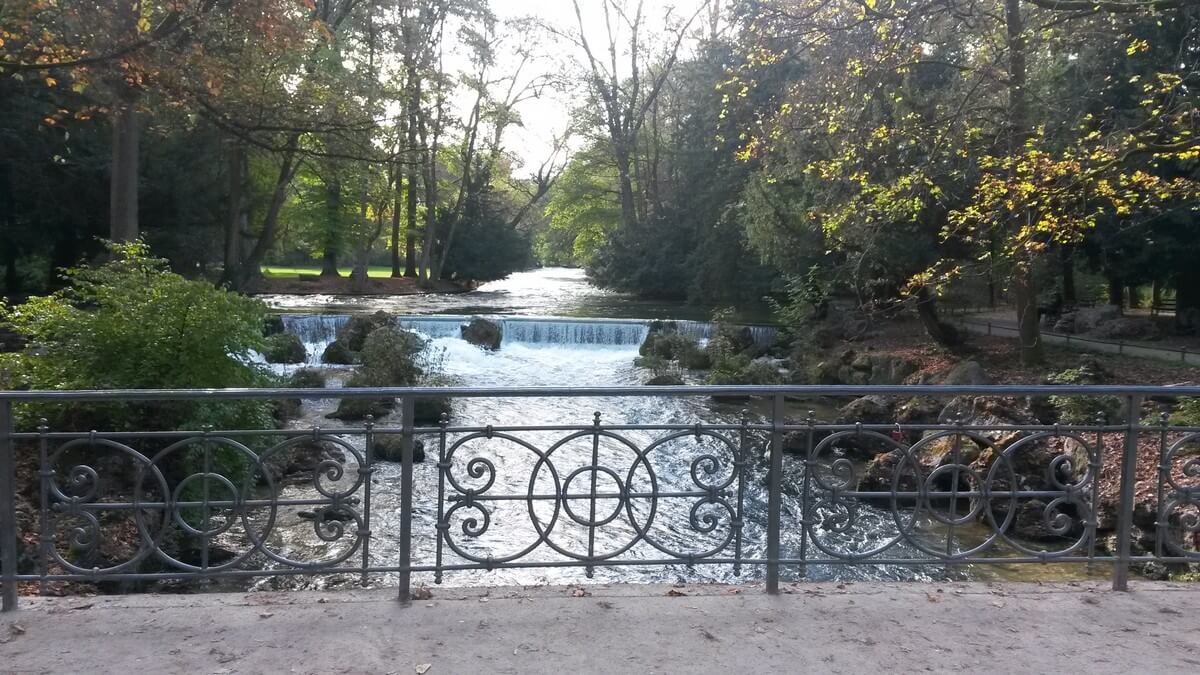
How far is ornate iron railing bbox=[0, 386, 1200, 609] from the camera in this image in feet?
13.0

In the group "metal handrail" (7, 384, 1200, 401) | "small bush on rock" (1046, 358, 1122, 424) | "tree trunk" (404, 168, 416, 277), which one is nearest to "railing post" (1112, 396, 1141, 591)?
"metal handrail" (7, 384, 1200, 401)

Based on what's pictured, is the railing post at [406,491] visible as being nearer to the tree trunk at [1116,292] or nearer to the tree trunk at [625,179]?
the tree trunk at [1116,292]

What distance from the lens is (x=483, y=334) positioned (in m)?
22.8

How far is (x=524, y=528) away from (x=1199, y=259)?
17471 millimetres

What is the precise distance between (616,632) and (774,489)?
1.03 meters

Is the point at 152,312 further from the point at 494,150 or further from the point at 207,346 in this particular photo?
the point at 494,150

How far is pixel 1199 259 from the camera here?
63.0 ft

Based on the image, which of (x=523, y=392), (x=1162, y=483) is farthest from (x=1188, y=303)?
(x=523, y=392)

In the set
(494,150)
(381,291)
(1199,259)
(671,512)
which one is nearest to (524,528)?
(671,512)

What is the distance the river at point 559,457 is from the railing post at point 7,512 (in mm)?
2045

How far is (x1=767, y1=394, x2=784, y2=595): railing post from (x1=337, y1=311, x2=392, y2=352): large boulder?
1745cm

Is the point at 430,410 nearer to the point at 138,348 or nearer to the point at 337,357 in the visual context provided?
the point at 337,357

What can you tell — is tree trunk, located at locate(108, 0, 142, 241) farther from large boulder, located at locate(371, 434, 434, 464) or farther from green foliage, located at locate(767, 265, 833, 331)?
green foliage, located at locate(767, 265, 833, 331)

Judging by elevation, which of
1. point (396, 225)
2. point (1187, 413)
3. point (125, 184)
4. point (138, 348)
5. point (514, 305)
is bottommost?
point (1187, 413)
